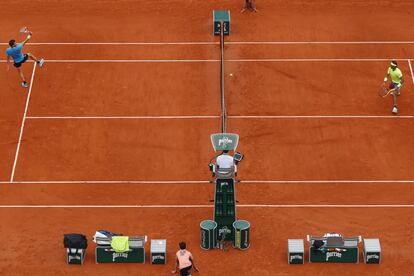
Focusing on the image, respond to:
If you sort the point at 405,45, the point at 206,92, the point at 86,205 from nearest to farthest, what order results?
the point at 86,205 < the point at 206,92 < the point at 405,45

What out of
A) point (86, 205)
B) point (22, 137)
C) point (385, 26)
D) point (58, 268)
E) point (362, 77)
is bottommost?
point (58, 268)

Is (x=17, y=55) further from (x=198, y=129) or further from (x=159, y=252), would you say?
(x=159, y=252)

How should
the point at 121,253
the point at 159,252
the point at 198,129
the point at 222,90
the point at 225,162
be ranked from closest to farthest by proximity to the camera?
1. the point at 225,162
2. the point at 159,252
3. the point at 121,253
4. the point at 198,129
5. the point at 222,90

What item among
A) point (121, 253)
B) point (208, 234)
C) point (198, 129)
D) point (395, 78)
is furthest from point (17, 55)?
point (395, 78)

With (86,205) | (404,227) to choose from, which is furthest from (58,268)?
(404,227)

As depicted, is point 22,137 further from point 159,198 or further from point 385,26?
point 385,26

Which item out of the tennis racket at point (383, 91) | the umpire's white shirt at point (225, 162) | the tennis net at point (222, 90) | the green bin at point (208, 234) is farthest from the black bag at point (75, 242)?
the tennis racket at point (383, 91)
